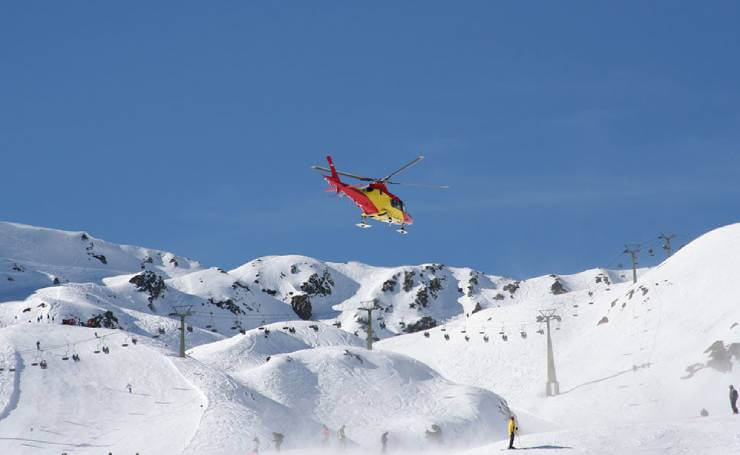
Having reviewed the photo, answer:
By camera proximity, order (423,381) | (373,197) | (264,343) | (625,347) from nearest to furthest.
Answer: (373,197) < (423,381) < (625,347) < (264,343)

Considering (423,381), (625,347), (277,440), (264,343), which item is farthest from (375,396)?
(625,347)

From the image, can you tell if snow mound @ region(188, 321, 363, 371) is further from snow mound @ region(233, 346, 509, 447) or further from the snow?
snow mound @ region(233, 346, 509, 447)

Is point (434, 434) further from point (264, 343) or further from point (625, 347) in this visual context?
point (264, 343)

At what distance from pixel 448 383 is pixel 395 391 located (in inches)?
351

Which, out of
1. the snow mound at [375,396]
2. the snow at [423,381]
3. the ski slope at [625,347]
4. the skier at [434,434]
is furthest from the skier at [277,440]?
the ski slope at [625,347]

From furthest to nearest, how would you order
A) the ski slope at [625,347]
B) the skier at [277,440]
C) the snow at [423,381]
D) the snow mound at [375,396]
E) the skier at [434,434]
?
the ski slope at [625,347] → the snow mound at [375,396] → the skier at [434,434] → the skier at [277,440] → the snow at [423,381]

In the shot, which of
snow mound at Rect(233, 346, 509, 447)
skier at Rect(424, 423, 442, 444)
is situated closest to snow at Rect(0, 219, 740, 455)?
snow mound at Rect(233, 346, 509, 447)

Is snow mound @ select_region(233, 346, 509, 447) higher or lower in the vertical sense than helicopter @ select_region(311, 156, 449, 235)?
lower

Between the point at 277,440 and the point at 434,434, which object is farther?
the point at 434,434

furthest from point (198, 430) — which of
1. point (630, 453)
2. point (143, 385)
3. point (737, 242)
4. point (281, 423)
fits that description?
point (737, 242)

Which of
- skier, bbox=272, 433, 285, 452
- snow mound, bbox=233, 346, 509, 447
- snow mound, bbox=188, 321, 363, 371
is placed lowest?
skier, bbox=272, 433, 285, 452

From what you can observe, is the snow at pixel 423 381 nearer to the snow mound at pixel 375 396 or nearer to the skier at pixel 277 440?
the snow mound at pixel 375 396

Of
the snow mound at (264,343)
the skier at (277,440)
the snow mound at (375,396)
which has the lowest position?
the skier at (277,440)

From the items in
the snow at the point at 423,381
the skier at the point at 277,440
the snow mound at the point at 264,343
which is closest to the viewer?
the snow at the point at 423,381
